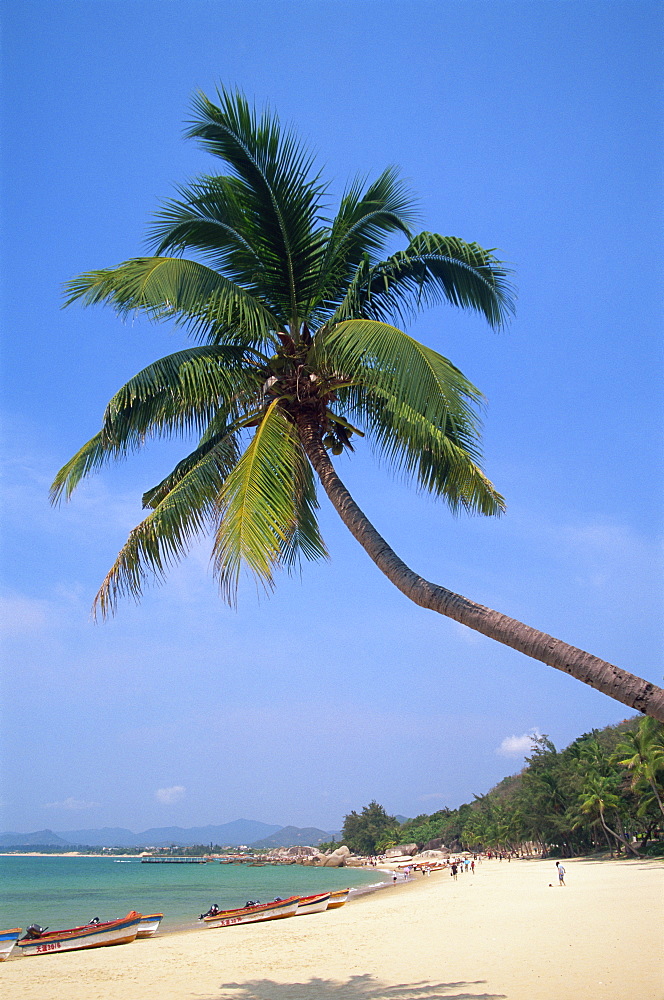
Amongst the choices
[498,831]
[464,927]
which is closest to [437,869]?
[498,831]

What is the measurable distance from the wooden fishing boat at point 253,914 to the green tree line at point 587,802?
16048 mm

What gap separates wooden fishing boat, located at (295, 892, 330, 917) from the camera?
975 inches

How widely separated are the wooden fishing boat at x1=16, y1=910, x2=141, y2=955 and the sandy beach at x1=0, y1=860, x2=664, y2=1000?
681 millimetres

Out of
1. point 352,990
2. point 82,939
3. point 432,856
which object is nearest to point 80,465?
point 352,990

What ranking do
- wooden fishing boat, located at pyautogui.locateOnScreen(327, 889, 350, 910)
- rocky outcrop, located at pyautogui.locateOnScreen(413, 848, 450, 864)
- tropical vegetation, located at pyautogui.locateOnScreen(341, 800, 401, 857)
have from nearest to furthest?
wooden fishing boat, located at pyautogui.locateOnScreen(327, 889, 350, 910) < rocky outcrop, located at pyautogui.locateOnScreen(413, 848, 450, 864) < tropical vegetation, located at pyautogui.locateOnScreen(341, 800, 401, 857)

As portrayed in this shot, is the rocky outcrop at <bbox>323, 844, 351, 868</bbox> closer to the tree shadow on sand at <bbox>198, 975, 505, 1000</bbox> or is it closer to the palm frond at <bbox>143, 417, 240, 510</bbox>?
the tree shadow on sand at <bbox>198, 975, 505, 1000</bbox>

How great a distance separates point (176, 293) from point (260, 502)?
2253mm

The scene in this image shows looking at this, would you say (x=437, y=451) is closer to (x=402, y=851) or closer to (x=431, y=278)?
(x=431, y=278)

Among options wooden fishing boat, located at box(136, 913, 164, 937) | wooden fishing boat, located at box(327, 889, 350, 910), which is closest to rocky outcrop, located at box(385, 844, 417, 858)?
wooden fishing boat, located at box(327, 889, 350, 910)


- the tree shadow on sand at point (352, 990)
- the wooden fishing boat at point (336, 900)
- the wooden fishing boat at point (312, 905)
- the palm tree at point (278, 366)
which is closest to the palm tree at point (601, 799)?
the wooden fishing boat at point (336, 900)

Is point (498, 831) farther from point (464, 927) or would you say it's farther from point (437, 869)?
point (464, 927)

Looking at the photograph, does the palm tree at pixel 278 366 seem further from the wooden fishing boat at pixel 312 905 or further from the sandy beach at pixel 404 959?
the wooden fishing boat at pixel 312 905

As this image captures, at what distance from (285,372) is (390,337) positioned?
5.91 ft

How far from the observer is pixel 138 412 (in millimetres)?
8047
